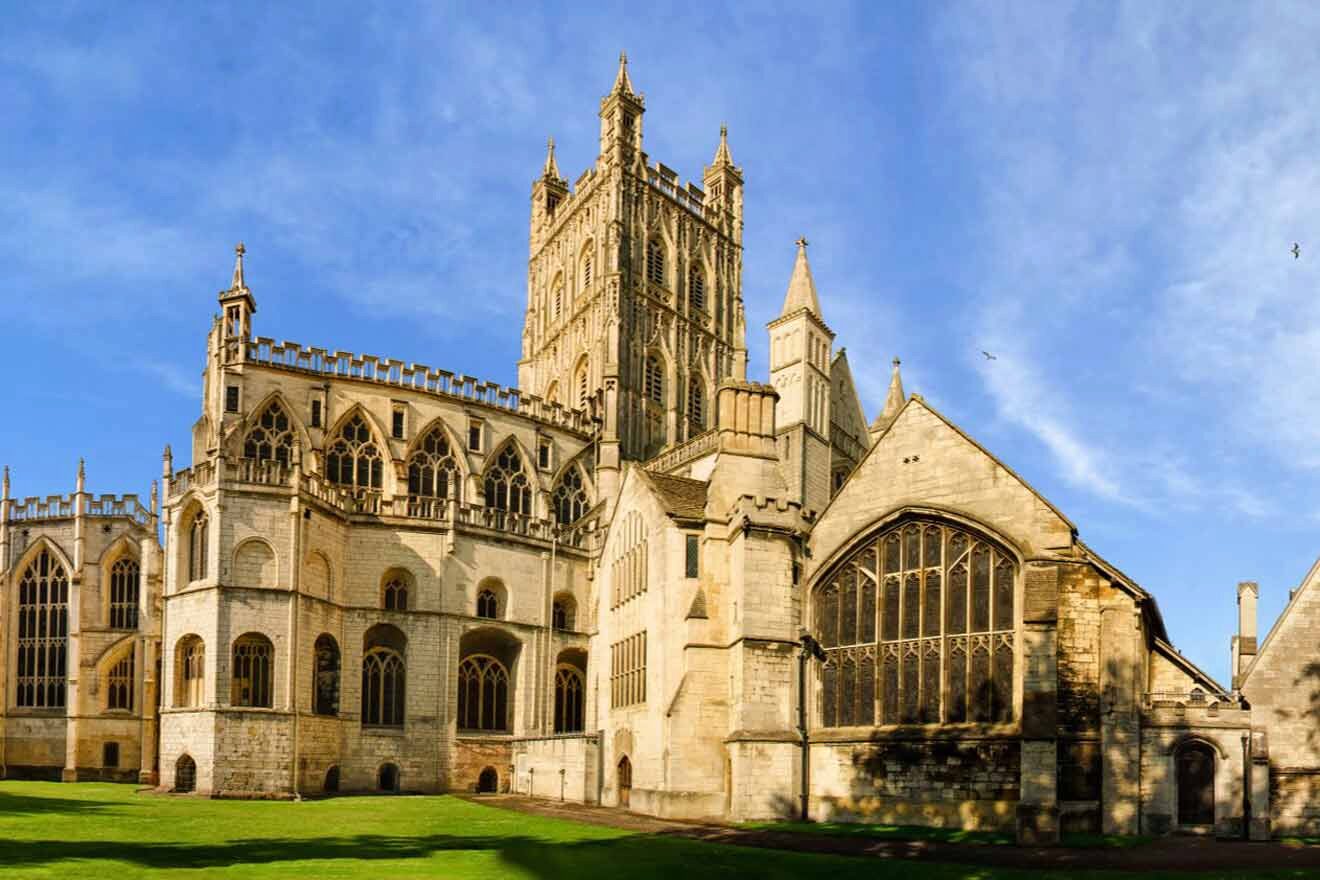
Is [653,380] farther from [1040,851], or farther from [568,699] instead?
[1040,851]

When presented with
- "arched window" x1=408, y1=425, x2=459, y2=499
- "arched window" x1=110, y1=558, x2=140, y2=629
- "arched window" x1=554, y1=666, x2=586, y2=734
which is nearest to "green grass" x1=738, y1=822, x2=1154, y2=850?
"arched window" x1=554, y1=666, x2=586, y2=734

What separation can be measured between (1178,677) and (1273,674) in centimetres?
263

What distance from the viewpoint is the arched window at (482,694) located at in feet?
161

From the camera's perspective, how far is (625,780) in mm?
36906

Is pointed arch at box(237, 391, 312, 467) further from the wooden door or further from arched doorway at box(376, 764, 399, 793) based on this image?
the wooden door

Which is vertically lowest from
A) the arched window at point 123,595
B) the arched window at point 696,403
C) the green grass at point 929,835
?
the green grass at point 929,835

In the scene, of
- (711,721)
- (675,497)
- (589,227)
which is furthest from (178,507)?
(589,227)

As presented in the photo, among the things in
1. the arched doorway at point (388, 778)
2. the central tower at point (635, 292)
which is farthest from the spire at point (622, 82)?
the arched doorway at point (388, 778)

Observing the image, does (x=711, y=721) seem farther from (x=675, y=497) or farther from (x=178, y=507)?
(x=178, y=507)

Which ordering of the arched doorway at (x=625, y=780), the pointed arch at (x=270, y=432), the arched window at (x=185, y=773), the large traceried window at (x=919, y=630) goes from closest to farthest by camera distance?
the large traceried window at (x=919, y=630) → the arched doorway at (x=625, y=780) → the arched window at (x=185, y=773) → the pointed arch at (x=270, y=432)

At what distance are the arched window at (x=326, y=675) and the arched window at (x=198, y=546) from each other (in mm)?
5065

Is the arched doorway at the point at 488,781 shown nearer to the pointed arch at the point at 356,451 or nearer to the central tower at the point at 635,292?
the pointed arch at the point at 356,451

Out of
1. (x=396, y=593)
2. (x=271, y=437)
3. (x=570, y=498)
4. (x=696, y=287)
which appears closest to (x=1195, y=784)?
(x=396, y=593)

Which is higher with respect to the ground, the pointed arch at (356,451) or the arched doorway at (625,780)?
the pointed arch at (356,451)
